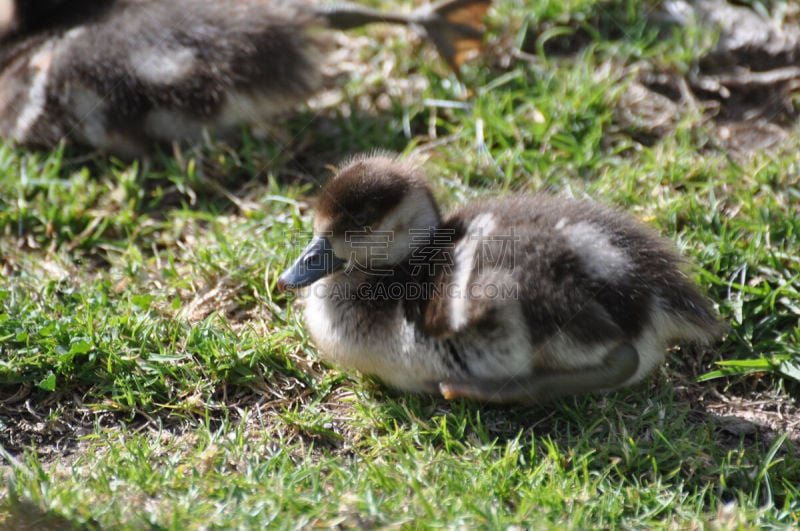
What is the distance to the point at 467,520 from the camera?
6.36 ft

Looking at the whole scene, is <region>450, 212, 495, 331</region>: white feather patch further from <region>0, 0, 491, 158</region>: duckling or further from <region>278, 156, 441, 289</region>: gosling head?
<region>0, 0, 491, 158</region>: duckling

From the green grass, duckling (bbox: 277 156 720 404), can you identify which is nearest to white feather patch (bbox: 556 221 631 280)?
duckling (bbox: 277 156 720 404)

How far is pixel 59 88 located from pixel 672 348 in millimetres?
2249

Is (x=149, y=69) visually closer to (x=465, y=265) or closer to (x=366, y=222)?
(x=366, y=222)

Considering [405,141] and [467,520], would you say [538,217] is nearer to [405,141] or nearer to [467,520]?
[467,520]

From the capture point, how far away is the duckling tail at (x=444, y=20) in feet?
11.9

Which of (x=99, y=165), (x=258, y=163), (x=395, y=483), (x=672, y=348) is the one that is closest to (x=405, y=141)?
(x=258, y=163)

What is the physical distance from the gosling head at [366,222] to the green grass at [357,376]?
27cm

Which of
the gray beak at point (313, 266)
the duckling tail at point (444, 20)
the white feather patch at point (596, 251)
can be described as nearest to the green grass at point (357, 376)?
the duckling tail at point (444, 20)

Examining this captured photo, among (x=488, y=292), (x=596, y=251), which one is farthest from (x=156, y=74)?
(x=596, y=251)

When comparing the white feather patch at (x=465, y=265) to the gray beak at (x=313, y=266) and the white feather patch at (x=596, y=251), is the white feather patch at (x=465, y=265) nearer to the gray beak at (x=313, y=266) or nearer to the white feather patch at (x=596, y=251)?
the white feather patch at (x=596, y=251)

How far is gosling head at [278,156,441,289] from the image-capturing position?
7.91ft

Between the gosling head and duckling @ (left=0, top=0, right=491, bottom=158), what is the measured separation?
0.97 m

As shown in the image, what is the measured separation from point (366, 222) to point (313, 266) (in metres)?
0.19
